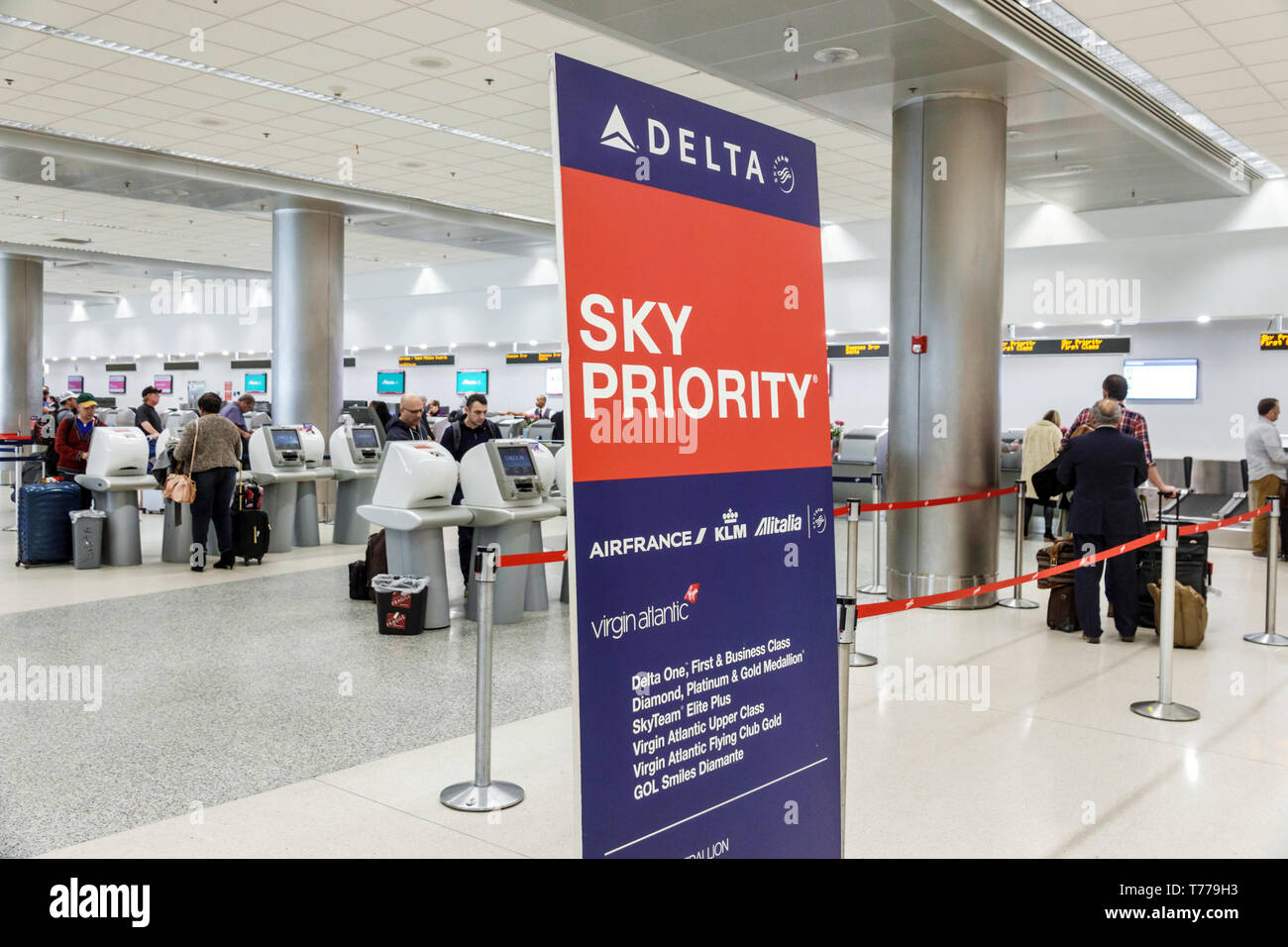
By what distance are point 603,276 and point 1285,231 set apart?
12.6 m

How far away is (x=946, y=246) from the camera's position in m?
8.10

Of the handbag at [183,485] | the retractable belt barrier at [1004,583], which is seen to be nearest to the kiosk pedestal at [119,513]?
the handbag at [183,485]

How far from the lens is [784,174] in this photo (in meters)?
2.50

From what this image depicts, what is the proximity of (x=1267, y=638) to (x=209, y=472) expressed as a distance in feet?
27.2

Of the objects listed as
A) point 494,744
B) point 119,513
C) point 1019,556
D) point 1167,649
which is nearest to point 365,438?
point 119,513

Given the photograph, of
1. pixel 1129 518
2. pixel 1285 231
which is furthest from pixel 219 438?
pixel 1285 231

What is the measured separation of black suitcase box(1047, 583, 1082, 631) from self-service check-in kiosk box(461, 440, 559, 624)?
11.7ft

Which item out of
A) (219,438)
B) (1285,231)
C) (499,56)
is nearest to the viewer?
(499,56)

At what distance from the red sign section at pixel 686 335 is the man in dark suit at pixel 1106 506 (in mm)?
4903

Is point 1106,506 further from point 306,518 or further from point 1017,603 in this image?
point 306,518

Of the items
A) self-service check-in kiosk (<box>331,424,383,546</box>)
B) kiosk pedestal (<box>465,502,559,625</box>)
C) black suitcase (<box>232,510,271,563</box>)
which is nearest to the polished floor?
kiosk pedestal (<box>465,502,559,625</box>)

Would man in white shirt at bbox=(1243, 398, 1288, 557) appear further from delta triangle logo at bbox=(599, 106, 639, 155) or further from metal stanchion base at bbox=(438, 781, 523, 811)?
delta triangle logo at bbox=(599, 106, 639, 155)

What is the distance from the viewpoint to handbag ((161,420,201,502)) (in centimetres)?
895
